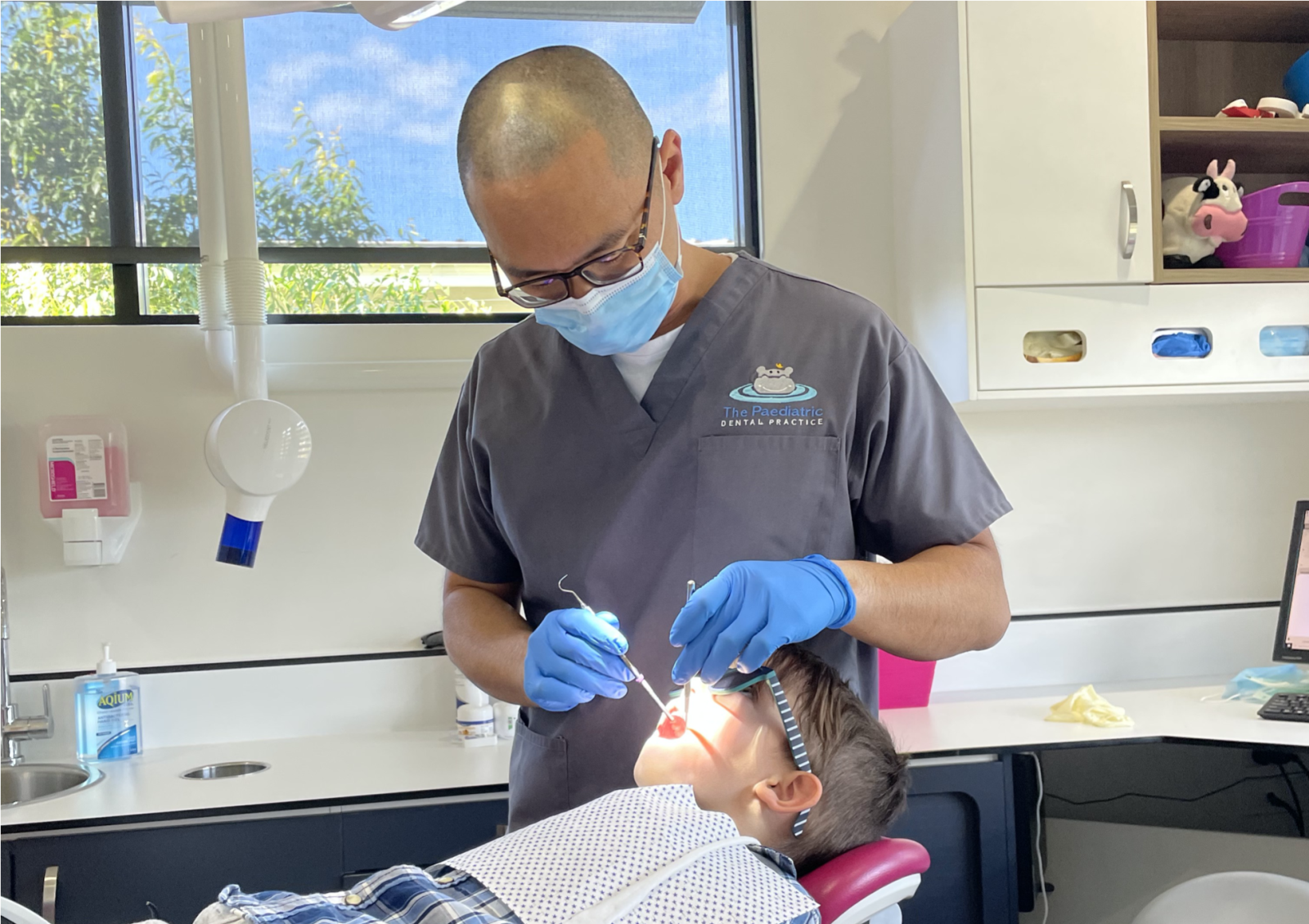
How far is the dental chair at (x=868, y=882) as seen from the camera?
108 centimetres

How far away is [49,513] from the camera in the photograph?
2.28m

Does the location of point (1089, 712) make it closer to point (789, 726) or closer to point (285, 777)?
point (789, 726)

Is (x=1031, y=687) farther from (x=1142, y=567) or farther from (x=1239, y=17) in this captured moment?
(x=1239, y=17)

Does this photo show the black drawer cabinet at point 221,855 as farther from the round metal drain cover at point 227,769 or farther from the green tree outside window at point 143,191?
the green tree outside window at point 143,191

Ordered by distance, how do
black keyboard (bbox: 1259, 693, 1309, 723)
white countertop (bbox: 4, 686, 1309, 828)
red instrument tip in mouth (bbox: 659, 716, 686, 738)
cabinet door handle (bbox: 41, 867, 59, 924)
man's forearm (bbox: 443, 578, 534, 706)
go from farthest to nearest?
black keyboard (bbox: 1259, 693, 1309, 723)
white countertop (bbox: 4, 686, 1309, 828)
cabinet door handle (bbox: 41, 867, 59, 924)
man's forearm (bbox: 443, 578, 534, 706)
red instrument tip in mouth (bbox: 659, 716, 686, 738)

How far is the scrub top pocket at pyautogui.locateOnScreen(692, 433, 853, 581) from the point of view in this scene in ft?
4.50

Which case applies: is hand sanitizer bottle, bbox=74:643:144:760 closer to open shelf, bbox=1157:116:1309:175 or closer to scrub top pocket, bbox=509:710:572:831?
scrub top pocket, bbox=509:710:572:831

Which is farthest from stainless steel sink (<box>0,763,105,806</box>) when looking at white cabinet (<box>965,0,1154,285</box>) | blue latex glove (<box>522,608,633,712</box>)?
white cabinet (<box>965,0,1154,285</box>)

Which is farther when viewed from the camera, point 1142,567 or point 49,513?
point 1142,567

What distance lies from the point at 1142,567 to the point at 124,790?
2.21 metres

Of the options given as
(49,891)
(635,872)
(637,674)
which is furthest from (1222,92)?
(49,891)

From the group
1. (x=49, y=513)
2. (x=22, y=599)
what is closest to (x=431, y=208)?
(x=49, y=513)

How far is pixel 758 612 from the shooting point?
1150 millimetres

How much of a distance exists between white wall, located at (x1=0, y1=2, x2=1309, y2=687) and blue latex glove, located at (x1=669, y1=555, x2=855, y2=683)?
1.36m
